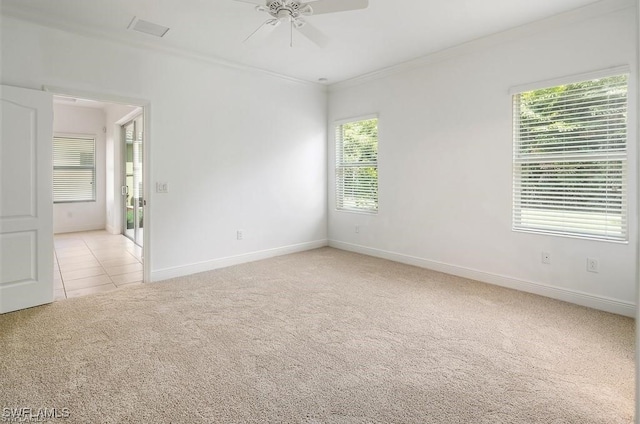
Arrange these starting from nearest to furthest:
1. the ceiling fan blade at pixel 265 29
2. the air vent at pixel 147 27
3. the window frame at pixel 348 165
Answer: the ceiling fan blade at pixel 265 29 < the air vent at pixel 147 27 < the window frame at pixel 348 165

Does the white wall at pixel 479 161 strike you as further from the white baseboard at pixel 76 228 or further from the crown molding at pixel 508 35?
the white baseboard at pixel 76 228

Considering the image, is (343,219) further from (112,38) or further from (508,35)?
(112,38)

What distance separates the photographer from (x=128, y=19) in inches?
132

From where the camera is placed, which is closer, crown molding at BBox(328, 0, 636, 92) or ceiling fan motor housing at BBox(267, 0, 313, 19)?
ceiling fan motor housing at BBox(267, 0, 313, 19)

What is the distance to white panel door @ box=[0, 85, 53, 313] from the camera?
121 inches

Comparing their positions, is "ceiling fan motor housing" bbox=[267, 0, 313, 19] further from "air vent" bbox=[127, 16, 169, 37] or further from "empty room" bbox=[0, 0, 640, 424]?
"air vent" bbox=[127, 16, 169, 37]

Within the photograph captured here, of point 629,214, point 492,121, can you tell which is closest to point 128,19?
point 492,121

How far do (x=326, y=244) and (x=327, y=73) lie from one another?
2.82m

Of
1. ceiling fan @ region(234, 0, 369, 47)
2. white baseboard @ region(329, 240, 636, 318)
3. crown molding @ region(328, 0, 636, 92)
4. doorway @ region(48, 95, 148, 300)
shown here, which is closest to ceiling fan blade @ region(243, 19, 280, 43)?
ceiling fan @ region(234, 0, 369, 47)

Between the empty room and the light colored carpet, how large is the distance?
2 centimetres

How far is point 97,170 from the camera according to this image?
7883 mm

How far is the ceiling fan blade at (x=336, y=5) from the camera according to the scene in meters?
2.44

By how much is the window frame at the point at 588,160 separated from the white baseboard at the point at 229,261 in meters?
3.12

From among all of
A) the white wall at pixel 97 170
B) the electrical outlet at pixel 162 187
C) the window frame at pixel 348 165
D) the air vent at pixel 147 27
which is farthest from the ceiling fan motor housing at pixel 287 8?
the white wall at pixel 97 170
